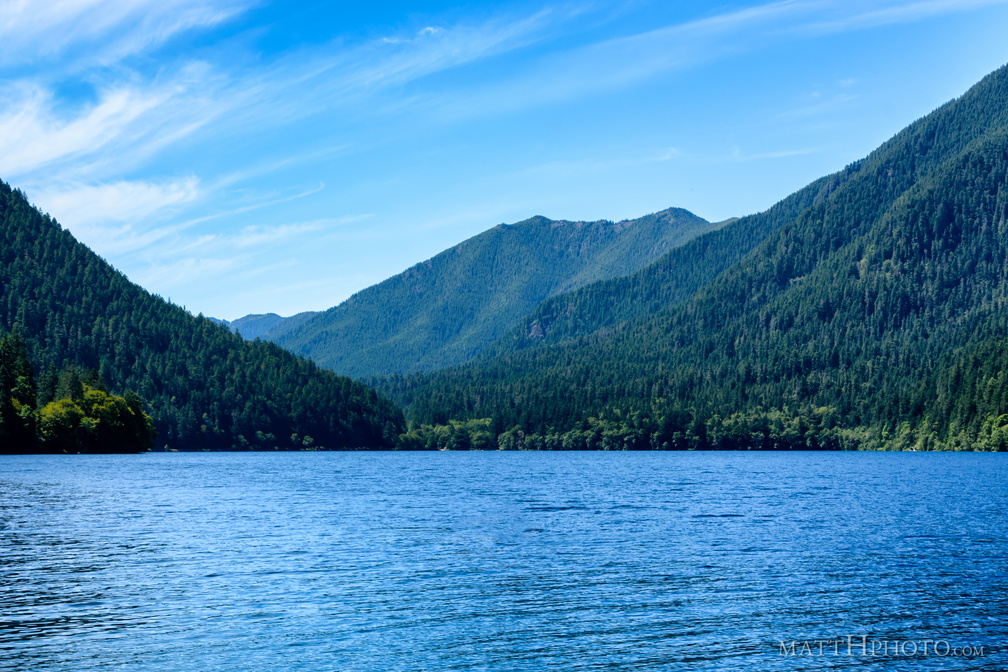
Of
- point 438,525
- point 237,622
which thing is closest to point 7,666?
point 237,622

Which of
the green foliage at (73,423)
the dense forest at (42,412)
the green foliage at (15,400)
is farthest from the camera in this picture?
the green foliage at (73,423)

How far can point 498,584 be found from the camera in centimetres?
5028

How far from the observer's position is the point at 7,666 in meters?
33.8

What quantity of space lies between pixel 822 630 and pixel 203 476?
4599 inches

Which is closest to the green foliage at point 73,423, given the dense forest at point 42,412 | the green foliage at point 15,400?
the dense forest at point 42,412

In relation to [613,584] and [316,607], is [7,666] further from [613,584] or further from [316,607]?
[613,584]

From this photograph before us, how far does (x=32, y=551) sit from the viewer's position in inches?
2292

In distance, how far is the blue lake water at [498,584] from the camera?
36719 millimetres

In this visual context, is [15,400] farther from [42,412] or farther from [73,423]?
[73,423]

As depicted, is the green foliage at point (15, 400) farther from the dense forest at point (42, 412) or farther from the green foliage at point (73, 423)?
the green foliage at point (73, 423)

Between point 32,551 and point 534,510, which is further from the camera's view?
point 534,510

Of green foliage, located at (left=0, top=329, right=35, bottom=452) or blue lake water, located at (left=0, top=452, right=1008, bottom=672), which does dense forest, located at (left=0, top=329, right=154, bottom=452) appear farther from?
blue lake water, located at (left=0, top=452, right=1008, bottom=672)

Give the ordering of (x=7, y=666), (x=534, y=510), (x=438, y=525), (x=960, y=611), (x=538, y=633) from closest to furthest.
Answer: (x=7, y=666) < (x=538, y=633) < (x=960, y=611) < (x=438, y=525) < (x=534, y=510)

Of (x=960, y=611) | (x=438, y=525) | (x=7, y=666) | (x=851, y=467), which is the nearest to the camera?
(x=7, y=666)
